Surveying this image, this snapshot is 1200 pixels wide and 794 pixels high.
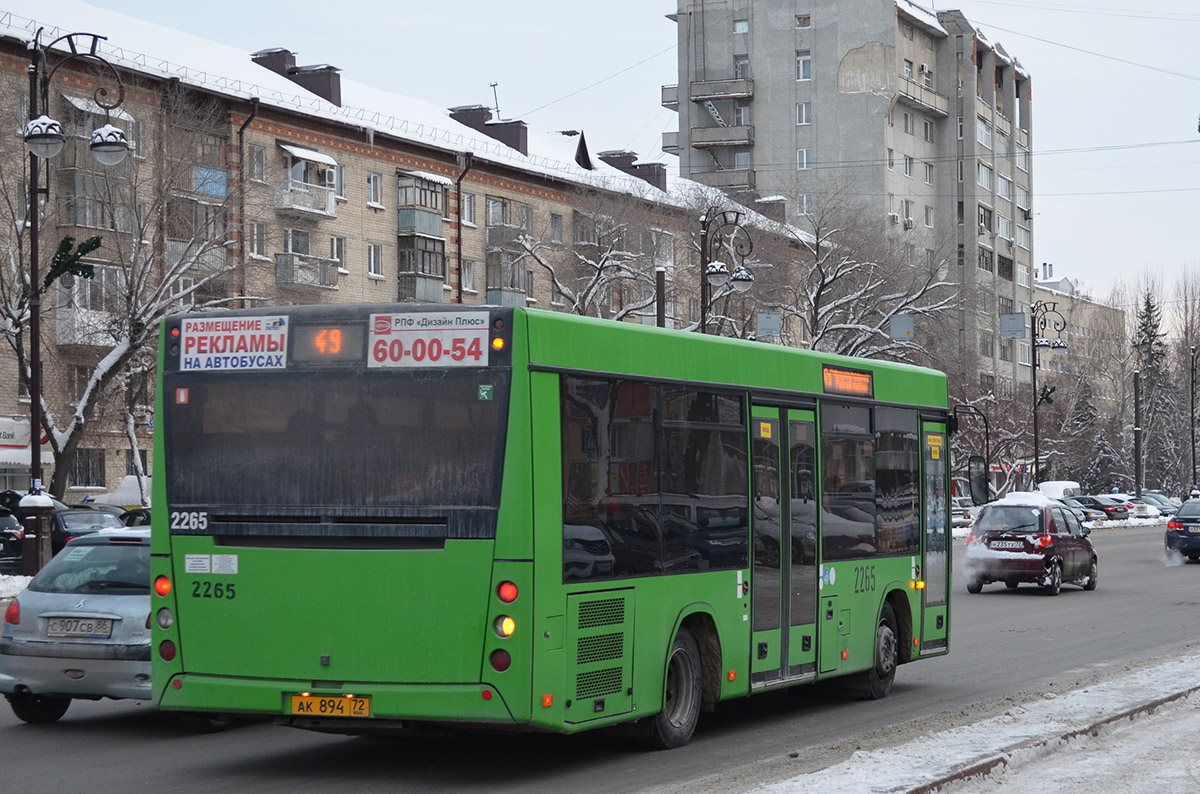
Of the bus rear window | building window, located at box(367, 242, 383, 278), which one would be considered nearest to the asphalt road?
the bus rear window

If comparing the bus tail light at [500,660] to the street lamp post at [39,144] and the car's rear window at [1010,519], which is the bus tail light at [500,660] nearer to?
the street lamp post at [39,144]

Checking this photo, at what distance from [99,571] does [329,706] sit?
11.2 ft

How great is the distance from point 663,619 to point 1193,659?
750cm

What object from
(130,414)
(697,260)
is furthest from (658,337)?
(697,260)

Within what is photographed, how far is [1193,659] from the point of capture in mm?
15492

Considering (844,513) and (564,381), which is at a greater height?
(564,381)

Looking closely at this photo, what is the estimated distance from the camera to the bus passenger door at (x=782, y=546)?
11.5 meters

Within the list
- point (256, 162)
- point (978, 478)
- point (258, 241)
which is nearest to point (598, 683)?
point (978, 478)

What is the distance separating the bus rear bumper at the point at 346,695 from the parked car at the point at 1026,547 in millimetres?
19864

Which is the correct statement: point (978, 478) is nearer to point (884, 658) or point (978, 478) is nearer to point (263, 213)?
point (884, 658)

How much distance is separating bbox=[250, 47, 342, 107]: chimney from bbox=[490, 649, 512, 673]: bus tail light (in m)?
55.0

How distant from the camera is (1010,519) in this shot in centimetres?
2831

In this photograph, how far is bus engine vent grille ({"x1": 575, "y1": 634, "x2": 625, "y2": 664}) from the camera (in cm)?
938

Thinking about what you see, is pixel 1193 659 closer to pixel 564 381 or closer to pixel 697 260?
pixel 564 381
